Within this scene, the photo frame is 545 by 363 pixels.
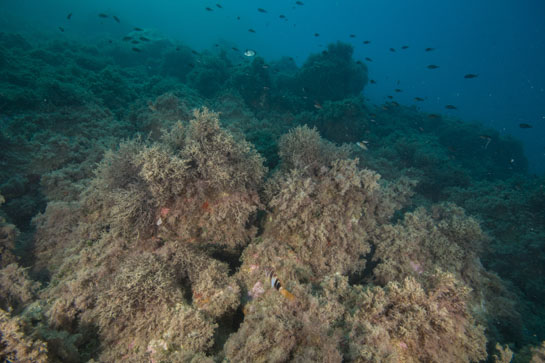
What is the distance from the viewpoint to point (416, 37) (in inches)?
5881

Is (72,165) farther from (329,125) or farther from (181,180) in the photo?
(329,125)

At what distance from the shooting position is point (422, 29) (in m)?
146

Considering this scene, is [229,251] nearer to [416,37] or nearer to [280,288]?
[280,288]

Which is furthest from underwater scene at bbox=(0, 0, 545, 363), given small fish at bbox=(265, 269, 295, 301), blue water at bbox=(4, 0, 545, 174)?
blue water at bbox=(4, 0, 545, 174)

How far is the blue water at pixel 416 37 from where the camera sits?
6825 cm

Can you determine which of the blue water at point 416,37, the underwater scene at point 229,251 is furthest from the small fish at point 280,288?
the blue water at point 416,37

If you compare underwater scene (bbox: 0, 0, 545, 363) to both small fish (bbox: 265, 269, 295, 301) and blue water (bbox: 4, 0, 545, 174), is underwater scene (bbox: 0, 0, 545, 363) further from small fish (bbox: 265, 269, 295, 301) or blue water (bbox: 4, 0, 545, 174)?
blue water (bbox: 4, 0, 545, 174)

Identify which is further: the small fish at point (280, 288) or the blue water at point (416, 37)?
the blue water at point (416, 37)

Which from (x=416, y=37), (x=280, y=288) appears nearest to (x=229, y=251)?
(x=280, y=288)

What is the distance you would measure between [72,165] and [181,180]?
16.8ft

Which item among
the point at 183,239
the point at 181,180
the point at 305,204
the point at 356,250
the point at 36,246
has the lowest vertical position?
the point at 36,246

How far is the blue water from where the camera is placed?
224 ft

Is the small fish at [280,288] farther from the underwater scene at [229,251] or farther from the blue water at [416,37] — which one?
the blue water at [416,37]

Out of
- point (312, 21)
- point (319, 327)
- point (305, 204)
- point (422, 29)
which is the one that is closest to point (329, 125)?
point (305, 204)
